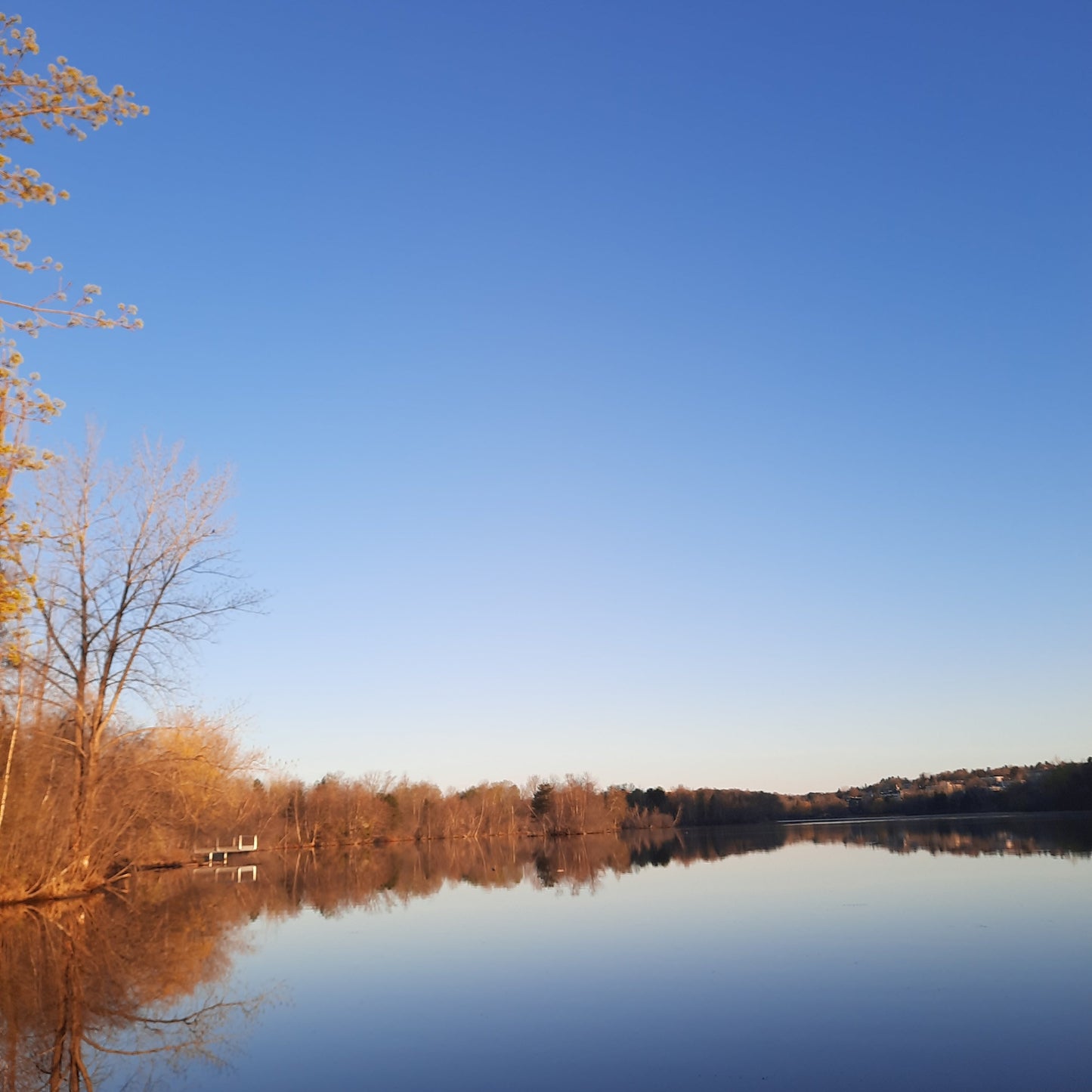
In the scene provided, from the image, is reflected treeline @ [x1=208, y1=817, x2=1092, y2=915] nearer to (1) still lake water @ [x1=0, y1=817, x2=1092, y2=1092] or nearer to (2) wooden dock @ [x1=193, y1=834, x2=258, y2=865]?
(2) wooden dock @ [x1=193, y1=834, x2=258, y2=865]

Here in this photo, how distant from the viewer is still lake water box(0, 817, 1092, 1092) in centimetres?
701

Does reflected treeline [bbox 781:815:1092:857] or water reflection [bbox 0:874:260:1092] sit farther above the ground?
water reflection [bbox 0:874:260:1092]

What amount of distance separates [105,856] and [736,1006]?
2027 cm

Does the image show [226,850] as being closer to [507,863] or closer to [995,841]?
[507,863]

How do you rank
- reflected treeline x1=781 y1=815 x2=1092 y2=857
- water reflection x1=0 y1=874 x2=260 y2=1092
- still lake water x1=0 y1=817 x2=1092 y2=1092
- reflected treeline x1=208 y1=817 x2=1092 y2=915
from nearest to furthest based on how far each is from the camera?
still lake water x1=0 y1=817 x2=1092 y2=1092, water reflection x1=0 y1=874 x2=260 y2=1092, reflected treeline x1=208 y1=817 x2=1092 y2=915, reflected treeline x1=781 y1=815 x2=1092 y2=857

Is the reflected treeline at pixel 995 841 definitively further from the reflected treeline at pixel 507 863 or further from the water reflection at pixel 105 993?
the water reflection at pixel 105 993

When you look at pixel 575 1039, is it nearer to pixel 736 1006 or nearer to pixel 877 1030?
pixel 736 1006

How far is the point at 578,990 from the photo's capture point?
10.3 meters

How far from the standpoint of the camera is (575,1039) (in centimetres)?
799

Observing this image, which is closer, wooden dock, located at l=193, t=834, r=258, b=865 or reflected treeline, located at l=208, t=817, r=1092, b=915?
reflected treeline, located at l=208, t=817, r=1092, b=915

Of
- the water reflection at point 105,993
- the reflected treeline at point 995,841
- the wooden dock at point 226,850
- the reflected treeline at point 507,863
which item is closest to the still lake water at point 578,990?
the water reflection at point 105,993

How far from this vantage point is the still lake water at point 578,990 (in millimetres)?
7008

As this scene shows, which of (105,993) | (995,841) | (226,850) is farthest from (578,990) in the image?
(226,850)

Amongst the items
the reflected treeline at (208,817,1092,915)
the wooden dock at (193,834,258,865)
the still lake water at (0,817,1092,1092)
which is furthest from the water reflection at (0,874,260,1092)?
the wooden dock at (193,834,258,865)
